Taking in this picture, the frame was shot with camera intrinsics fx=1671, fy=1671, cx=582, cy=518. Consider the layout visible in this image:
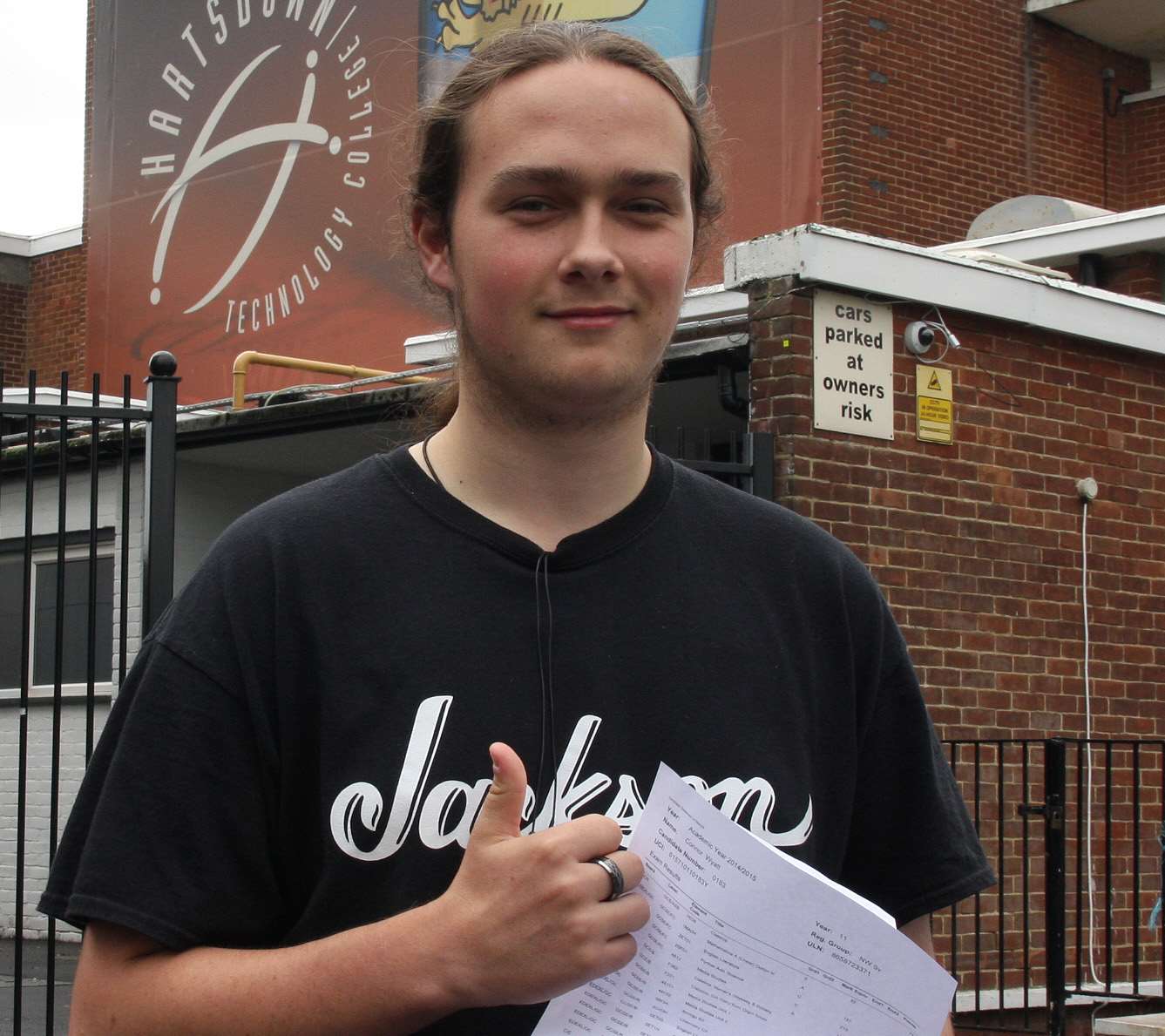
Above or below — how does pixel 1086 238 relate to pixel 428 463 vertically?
above

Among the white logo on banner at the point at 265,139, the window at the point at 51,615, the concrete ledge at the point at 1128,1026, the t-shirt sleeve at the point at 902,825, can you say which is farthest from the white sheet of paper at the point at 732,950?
the white logo on banner at the point at 265,139

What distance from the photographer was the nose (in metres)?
1.63

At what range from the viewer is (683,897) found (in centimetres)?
154

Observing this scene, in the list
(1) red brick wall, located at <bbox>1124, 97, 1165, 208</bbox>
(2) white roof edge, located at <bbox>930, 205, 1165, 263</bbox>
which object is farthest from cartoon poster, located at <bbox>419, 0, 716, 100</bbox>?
(1) red brick wall, located at <bbox>1124, 97, 1165, 208</bbox>

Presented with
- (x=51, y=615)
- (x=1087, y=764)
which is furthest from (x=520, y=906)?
(x=51, y=615)

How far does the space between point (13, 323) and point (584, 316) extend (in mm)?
19018

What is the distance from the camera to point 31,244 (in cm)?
1938

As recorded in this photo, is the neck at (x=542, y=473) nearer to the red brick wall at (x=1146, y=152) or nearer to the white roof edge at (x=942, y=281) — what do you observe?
the white roof edge at (x=942, y=281)

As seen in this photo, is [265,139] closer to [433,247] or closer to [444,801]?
[433,247]

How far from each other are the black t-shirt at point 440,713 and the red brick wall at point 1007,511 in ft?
15.9

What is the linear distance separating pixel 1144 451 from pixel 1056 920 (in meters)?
2.72

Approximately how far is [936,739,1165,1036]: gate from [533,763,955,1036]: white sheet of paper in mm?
4964

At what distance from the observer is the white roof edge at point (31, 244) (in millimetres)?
19047

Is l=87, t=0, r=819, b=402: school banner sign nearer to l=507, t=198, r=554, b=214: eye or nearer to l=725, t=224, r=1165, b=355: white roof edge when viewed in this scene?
l=725, t=224, r=1165, b=355: white roof edge
